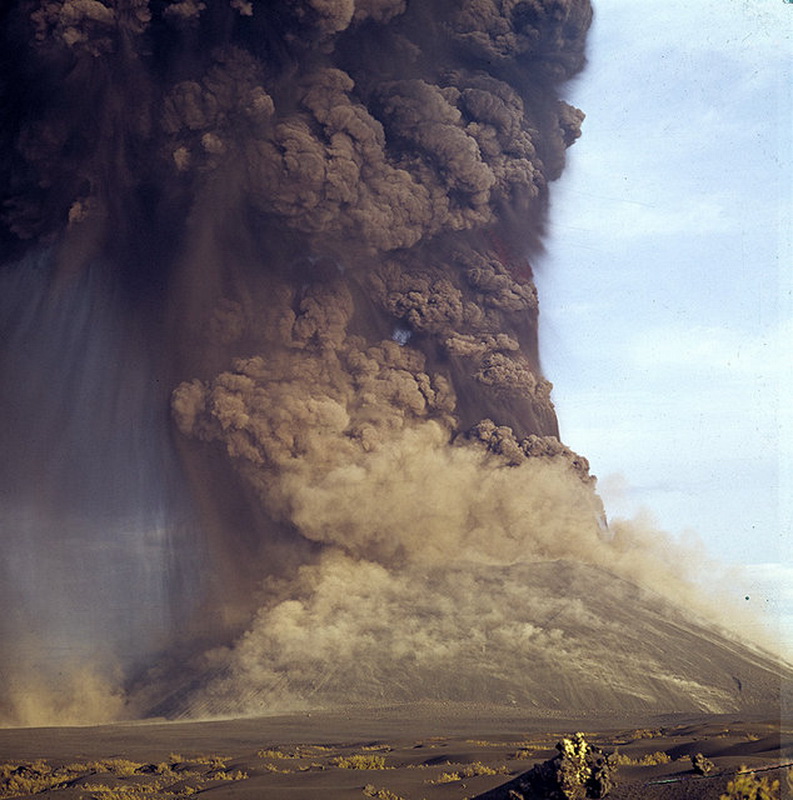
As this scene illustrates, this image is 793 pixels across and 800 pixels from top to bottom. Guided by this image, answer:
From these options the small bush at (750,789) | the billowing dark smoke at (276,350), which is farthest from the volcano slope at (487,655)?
the small bush at (750,789)

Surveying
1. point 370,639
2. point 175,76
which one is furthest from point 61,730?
point 175,76

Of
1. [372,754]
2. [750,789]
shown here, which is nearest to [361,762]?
[372,754]

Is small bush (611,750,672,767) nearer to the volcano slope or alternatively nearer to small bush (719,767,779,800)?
small bush (719,767,779,800)

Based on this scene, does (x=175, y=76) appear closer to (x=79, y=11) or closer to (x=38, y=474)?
(x=79, y=11)

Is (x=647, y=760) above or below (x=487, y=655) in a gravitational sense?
below

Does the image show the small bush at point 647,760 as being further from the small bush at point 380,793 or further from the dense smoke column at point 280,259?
the dense smoke column at point 280,259

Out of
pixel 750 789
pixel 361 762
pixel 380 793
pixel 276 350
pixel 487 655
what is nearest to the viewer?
pixel 750 789

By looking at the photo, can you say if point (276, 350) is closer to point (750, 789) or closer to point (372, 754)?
point (372, 754)
